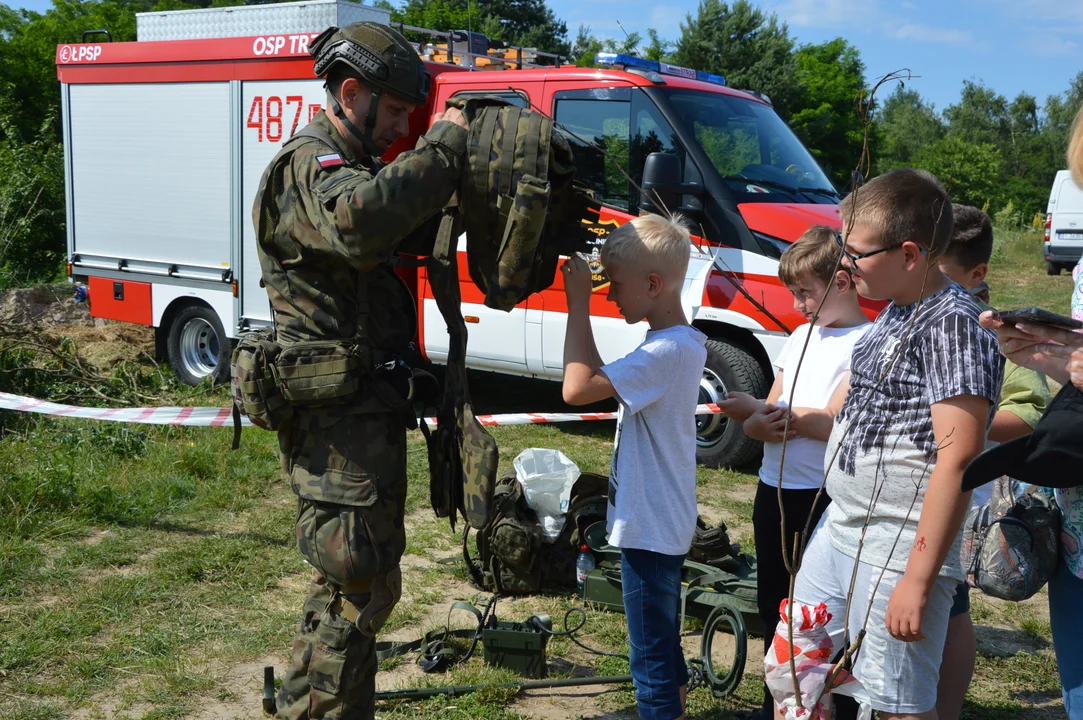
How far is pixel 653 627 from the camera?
255 cm

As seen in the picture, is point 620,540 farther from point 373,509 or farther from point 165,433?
point 165,433

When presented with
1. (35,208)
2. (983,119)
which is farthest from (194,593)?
(983,119)

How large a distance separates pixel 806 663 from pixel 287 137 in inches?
242

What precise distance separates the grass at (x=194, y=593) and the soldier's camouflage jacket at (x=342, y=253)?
44.2 inches

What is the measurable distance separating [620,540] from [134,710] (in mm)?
1870

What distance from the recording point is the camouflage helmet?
2412 millimetres

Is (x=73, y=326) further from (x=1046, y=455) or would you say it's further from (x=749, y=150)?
(x=1046, y=455)

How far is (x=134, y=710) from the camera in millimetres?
3115

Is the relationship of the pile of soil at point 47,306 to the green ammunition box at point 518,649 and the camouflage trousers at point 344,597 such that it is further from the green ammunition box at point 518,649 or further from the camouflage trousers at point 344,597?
the camouflage trousers at point 344,597

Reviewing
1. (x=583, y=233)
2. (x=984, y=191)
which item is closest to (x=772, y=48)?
(x=984, y=191)

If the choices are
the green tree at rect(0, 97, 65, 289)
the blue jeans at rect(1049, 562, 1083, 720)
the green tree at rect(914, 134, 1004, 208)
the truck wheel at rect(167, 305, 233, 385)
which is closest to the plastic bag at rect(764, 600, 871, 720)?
the blue jeans at rect(1049, 562, 1083, 720)

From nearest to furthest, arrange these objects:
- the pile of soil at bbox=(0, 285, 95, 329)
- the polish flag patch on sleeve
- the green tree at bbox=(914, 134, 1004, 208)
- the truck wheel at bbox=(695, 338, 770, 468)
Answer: the polish flag patch on sleeve → the truck wheel at bbox=(695, 338, 770, 468) → the pile of soil at bbox=(0, 285, 95, 329) → the green tree at bbox=(914, 134, 1004, 208)

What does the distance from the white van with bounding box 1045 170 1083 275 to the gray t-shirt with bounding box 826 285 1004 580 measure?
18.6 m

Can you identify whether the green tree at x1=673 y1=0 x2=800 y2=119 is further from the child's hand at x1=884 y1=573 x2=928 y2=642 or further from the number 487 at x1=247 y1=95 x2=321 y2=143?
the child's hand at x1=884 y1=573 x2=928 y2=642
